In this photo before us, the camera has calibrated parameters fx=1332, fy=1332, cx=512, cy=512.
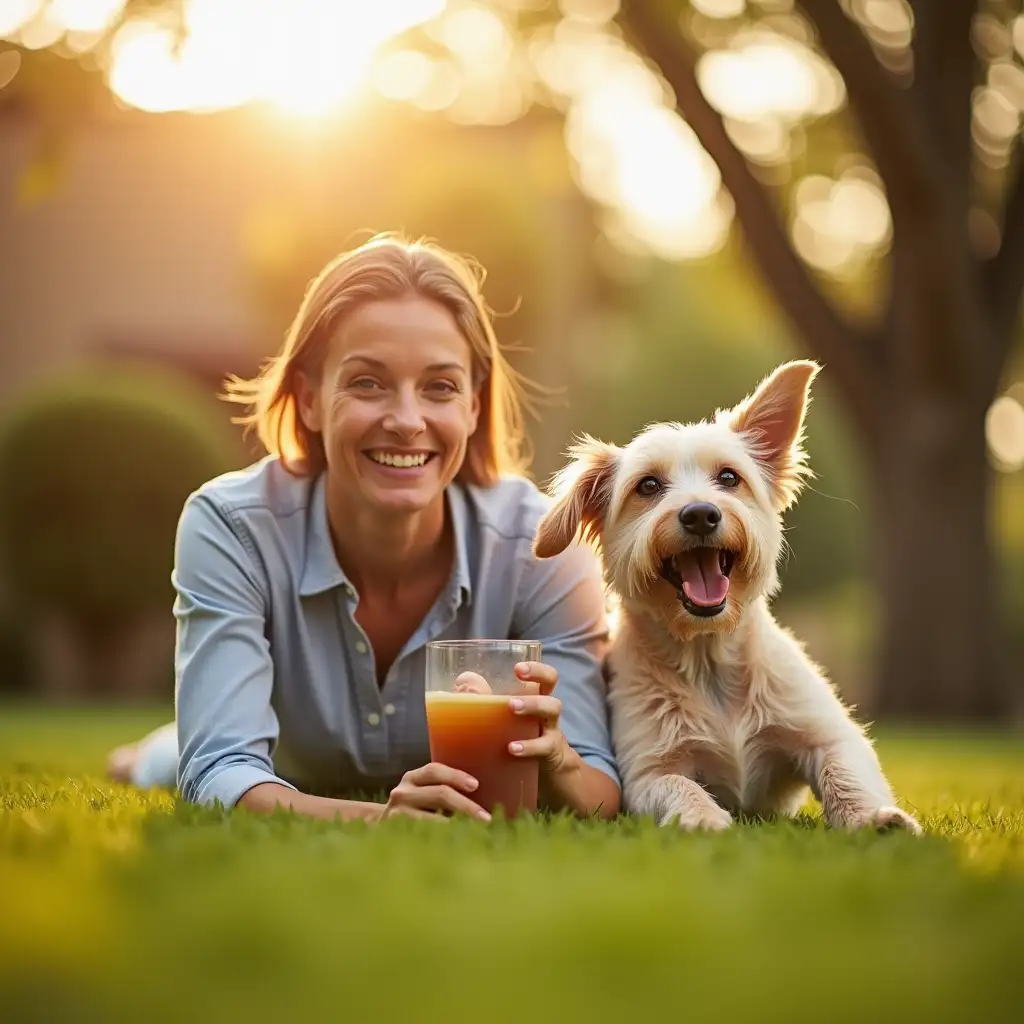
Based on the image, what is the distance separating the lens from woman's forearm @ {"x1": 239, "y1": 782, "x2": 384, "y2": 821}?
11.5 feet

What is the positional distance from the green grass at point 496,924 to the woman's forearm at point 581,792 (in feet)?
1.54

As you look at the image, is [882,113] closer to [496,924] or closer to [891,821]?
[891,821]

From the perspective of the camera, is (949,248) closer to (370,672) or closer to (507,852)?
(370,672)

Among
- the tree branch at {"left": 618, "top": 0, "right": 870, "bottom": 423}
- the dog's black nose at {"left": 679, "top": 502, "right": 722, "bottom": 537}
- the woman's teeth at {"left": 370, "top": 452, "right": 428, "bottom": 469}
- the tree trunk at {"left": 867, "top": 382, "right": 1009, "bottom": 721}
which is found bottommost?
the tree trunk at {"left": 867, "top": 382, "right": 1009, "bottom": 721}

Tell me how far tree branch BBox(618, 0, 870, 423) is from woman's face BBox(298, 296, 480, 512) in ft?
24.1

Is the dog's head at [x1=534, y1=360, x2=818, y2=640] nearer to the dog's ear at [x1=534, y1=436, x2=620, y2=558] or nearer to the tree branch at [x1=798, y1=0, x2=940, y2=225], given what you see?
the dog's ear at [x1=534, y1=436, x2=620, y2=558]

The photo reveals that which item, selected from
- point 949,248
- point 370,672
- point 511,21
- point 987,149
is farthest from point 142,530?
point 370,672

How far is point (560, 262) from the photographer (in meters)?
25.1

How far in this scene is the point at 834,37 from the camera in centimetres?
1002

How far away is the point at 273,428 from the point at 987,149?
12021 mm

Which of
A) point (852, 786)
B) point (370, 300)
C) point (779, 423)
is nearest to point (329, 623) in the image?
point (370, 300)

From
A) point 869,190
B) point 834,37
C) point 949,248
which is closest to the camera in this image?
point 834,37

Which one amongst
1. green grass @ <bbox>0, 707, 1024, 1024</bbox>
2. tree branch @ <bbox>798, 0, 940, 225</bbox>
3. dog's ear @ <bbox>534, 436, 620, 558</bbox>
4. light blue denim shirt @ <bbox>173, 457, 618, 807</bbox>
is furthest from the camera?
tree branch @ <bbox>798, 0, 940, 225</bbox>

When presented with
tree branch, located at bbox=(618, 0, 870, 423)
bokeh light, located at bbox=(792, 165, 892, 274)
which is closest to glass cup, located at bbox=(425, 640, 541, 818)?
tree branch, located at bbox=(618, 0, 870, 423)
